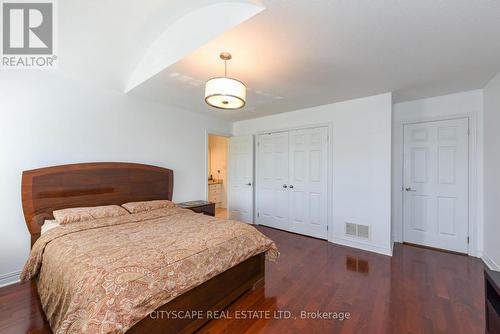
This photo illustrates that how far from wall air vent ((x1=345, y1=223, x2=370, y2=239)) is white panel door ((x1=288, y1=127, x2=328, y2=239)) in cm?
36

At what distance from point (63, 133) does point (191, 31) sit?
2.01 meters

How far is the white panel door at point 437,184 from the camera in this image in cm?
304

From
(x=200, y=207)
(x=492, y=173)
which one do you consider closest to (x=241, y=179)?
(x=200, y=207)

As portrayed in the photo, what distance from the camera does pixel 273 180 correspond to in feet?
14.1

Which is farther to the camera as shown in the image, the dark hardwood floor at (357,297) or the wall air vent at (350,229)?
the wall air vent at (350,229)

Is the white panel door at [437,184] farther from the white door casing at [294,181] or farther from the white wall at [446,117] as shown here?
the white door casing at [294,181]

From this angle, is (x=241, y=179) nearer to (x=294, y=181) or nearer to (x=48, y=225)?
(x=294, y=181)

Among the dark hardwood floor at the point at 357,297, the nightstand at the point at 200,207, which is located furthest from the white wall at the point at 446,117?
the nightstand at the point at 200,207

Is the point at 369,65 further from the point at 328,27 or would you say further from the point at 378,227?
the point at 378,227

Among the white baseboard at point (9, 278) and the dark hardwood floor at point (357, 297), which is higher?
the white baseboard at point (9, 278)

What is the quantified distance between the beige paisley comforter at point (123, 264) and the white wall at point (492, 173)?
268 centimetres

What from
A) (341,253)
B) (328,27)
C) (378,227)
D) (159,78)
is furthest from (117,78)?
(378,227)

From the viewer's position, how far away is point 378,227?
10.2 feet

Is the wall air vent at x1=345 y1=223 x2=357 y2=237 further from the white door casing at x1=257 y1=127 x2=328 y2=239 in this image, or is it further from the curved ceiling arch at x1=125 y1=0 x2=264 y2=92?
the curved ceiling arch at x1=125 y1=0 x2=264 y2=92
